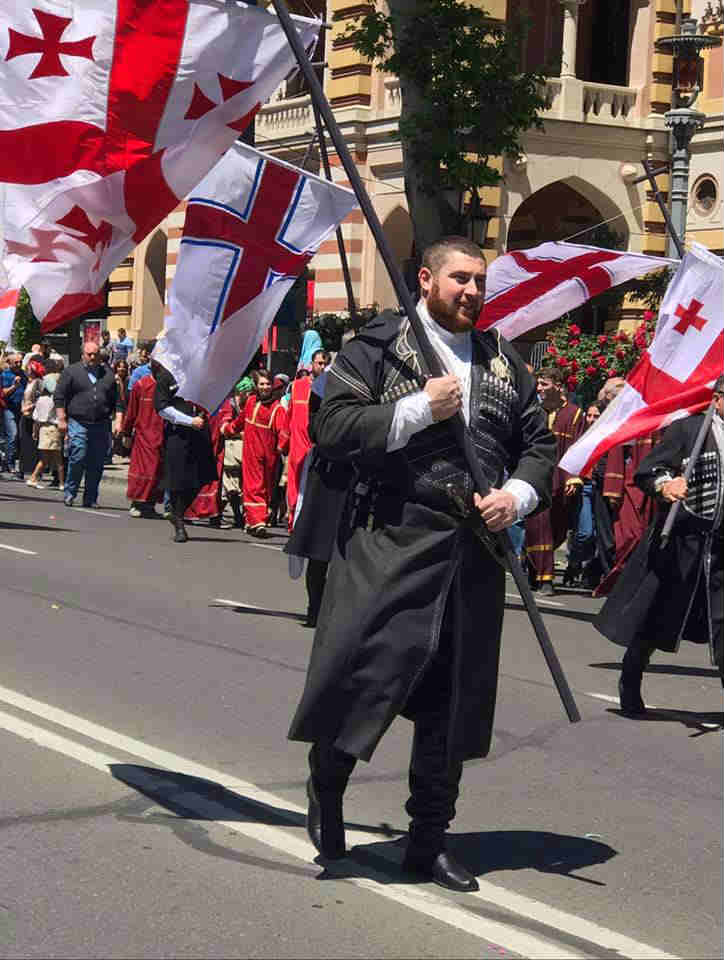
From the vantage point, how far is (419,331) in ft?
17.4

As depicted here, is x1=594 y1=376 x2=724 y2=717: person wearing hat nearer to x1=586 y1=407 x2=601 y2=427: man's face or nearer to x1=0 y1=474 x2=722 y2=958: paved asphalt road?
x1=0 y1=474 x2=722 y2=958: paved asphalt road

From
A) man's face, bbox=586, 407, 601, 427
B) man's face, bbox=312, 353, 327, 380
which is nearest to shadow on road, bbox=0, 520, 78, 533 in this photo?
man's face, bbox=312, 353, 327, 380

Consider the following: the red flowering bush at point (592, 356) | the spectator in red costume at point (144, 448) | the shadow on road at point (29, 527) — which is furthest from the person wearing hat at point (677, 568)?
the spectator in red costume at point (144, 448)

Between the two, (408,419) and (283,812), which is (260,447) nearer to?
(283,812)

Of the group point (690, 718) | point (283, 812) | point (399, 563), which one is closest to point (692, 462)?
point (690, 718)

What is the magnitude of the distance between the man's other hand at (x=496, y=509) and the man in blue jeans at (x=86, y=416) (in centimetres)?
1528

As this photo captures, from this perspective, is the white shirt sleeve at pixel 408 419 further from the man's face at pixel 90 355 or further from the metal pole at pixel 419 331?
the man's face at pixel 90 355

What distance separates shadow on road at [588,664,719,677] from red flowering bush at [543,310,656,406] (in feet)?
19.2

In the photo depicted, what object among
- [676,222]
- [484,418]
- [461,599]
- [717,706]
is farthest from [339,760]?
[676,222]

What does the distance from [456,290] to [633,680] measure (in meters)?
3.78

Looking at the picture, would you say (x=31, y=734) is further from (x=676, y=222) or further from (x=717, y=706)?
(x=676, y=222)

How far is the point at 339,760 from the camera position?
18.1 feet

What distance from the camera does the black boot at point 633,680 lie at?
8703 mm

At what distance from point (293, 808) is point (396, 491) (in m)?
1.50
